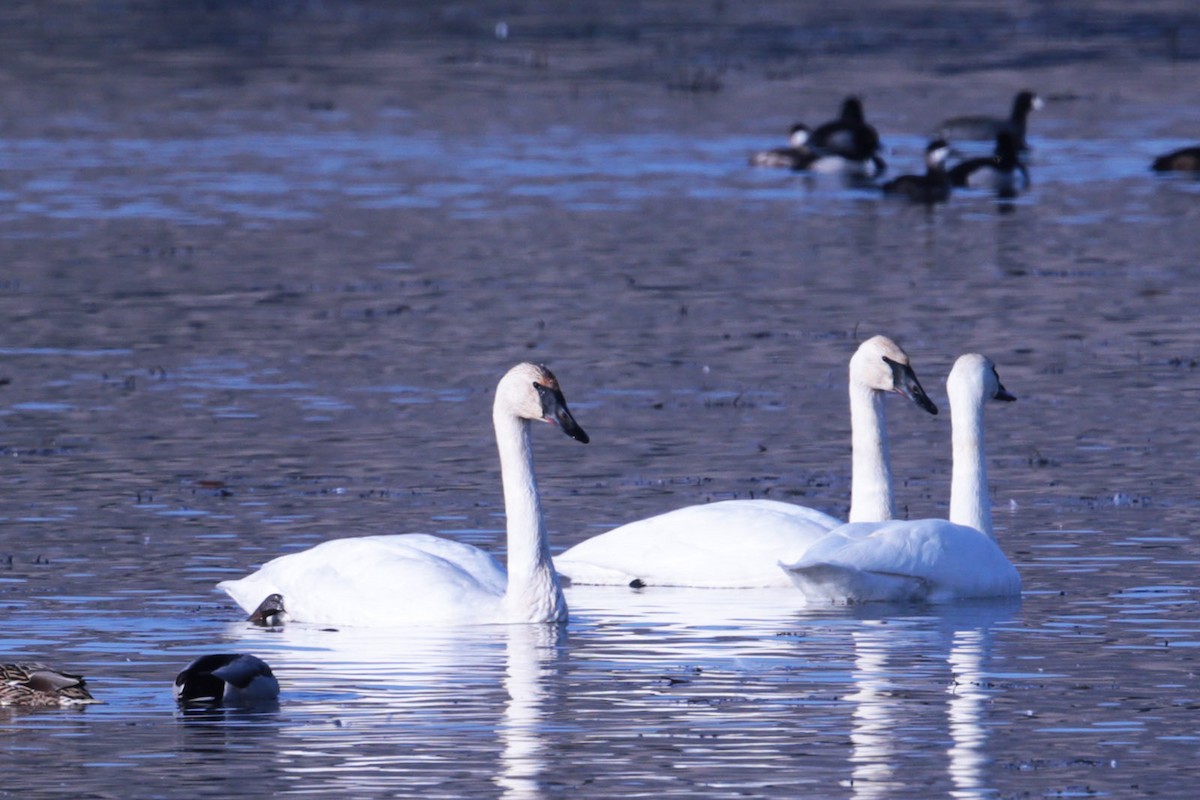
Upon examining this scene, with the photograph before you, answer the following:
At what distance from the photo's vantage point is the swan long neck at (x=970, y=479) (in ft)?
46.3

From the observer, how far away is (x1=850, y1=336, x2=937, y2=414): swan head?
14648mm

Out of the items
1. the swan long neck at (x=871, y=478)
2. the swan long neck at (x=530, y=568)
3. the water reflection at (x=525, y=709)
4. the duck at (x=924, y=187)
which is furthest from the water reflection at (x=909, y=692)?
the duck at (x=924, y=187)

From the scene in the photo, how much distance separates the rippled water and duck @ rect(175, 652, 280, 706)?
16 centimetres

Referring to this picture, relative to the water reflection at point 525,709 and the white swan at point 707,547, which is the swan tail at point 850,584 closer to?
the white swan at point 707,547

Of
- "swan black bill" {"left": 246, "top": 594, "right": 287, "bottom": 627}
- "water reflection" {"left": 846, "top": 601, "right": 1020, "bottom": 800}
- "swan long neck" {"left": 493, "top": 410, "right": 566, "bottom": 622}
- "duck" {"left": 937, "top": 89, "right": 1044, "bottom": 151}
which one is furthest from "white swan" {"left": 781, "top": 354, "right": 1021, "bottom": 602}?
"duck" {"left": 937, "top": 89, "right": 1044, "bottom": 151}

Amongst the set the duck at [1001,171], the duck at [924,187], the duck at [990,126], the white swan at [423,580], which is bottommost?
the white swan at [423,580]

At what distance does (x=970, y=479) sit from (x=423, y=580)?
308cm

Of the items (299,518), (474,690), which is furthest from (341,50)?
(474,690)

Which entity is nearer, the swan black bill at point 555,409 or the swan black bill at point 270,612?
the swan black bill at point 270,612

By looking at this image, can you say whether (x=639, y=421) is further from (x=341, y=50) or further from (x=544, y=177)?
(x=341, y=50)

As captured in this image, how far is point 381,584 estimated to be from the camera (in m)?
12.8

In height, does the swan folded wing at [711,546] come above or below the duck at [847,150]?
below

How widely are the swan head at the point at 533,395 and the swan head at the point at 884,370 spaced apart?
221 cm

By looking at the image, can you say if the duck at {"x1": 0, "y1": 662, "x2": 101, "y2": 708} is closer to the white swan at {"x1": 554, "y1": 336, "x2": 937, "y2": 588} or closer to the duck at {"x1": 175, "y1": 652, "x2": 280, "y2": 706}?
the duck at {"x1": 175, "y1": 652, "x2": 280, "y2": 706}
